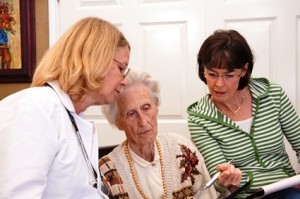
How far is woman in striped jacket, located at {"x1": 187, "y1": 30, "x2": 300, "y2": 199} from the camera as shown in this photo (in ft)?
4.93

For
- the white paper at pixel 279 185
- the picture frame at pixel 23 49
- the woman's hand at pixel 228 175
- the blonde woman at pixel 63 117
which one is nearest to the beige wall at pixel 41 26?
the picture frame at pixel 23 49

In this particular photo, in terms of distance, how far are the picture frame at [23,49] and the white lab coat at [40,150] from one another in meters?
1.46

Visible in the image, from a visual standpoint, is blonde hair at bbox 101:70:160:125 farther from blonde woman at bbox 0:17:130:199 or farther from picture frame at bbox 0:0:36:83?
picture frame at bbox 0:0:36:83

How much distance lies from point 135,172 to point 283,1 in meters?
1.23

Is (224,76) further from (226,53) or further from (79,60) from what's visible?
(79,60)

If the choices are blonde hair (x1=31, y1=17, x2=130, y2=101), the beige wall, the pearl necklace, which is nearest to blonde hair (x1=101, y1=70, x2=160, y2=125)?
the pearl necklace

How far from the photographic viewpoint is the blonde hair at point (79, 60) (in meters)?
1.02

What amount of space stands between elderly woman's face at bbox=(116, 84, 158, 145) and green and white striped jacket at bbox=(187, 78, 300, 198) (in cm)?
20

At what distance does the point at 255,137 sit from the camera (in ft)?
4.99

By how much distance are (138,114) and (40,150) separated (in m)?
0.63

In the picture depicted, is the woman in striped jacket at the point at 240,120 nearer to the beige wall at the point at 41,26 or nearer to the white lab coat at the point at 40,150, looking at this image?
the white lab coat at the point at 40,150

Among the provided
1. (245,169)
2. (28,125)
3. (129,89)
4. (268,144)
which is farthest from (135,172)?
(28,125)

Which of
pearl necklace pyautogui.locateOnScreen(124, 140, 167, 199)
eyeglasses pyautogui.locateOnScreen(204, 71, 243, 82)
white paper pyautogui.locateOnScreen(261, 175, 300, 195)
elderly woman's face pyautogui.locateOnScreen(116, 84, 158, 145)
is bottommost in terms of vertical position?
pearl necklace pyautogui.locateOnScreen(124, 140, 167, 199)

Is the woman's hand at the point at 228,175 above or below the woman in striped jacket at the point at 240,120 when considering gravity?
below
